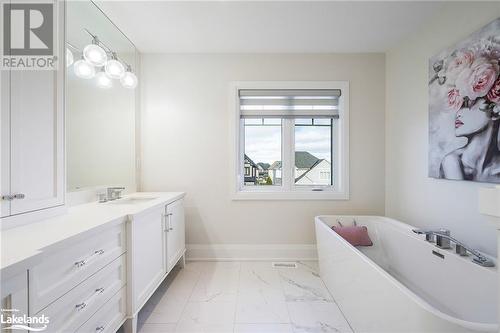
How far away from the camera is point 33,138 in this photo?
1253 millimetres

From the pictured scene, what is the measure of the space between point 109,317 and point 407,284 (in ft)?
7.46

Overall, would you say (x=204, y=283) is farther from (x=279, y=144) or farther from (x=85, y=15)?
(x=85, y=15)

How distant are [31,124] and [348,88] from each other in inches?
115

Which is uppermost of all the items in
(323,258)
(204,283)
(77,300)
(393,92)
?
(393,92)

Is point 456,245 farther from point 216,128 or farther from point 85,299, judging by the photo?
point 216,128

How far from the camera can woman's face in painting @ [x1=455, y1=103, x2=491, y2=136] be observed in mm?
1571

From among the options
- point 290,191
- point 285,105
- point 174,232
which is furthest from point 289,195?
point 174,232

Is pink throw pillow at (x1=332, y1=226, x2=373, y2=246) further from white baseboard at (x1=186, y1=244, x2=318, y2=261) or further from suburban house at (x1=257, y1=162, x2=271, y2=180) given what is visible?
suburban house at (x1=257, y1=162, x2=271, y2=180)

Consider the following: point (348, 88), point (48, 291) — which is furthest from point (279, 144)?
point (48, 291)

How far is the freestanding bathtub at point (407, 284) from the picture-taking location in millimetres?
1071

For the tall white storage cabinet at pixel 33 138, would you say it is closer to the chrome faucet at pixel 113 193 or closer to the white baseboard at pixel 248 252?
the chrome faucet at pixel 113 193

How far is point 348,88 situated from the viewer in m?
2.79

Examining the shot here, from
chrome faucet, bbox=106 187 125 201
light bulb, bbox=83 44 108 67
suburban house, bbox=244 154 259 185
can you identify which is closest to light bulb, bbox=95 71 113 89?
light bulb, bbox=83 44 108 67

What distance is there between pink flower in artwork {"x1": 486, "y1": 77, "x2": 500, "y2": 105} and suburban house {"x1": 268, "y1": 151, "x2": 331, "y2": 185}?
1.66 meters
